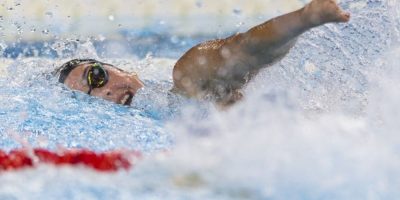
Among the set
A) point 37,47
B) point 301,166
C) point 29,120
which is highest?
point 37,47

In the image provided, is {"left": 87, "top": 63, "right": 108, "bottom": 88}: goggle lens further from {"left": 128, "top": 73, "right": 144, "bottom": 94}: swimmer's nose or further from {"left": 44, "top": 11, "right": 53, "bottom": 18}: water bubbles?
{"left": 44, "top": 11, "right": 53, "bottom": 18}: water bubbles

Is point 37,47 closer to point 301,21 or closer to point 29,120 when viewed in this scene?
point 29,120

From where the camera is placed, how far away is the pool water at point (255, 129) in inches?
45.5

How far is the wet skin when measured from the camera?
5.27ft

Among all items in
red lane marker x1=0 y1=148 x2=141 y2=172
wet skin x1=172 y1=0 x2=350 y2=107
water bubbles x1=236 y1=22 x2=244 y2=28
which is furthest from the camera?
water bubbles x1=236 y1=22 x2=244 y2=28

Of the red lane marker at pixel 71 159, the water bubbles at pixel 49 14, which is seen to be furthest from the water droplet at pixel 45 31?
the red lane marker at pixel 71 159

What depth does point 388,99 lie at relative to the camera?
5.88ft

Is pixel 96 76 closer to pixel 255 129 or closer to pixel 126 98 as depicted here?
pixel 126 98

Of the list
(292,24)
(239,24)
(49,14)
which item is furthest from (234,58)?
(49,14)

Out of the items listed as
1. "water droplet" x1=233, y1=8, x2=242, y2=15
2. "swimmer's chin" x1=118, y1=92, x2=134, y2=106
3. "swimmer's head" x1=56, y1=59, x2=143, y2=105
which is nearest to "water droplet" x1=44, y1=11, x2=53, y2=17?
"water droplet" x1=233, y1=8, x2=242, y2=15

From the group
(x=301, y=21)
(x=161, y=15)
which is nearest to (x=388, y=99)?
(x=301, y=21)

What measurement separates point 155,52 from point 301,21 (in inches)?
106

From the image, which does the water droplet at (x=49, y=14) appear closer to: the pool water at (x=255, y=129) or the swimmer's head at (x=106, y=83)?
the pool water at (x=255, y=129)

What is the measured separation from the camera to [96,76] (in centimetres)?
211
